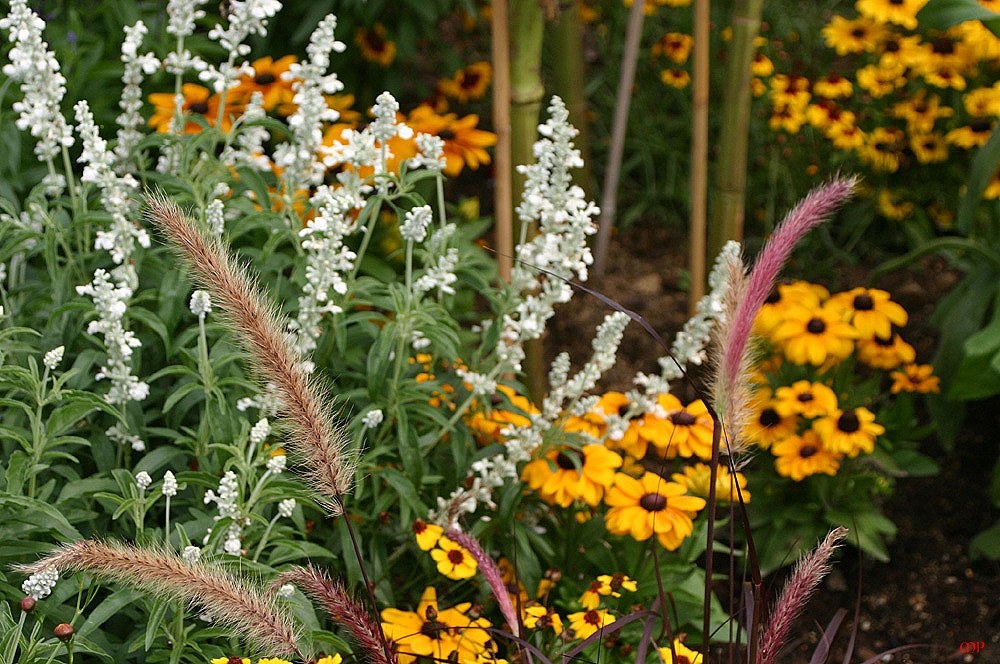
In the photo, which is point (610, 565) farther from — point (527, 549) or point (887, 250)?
point (887, 250)

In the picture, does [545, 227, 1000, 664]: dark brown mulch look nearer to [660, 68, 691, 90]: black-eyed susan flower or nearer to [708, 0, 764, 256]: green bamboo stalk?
[708, 0, 764, 256]: green bamboo stalk

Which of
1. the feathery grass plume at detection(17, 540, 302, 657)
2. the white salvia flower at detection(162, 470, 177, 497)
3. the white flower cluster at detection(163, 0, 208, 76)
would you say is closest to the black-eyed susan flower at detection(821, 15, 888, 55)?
the white flower cluster at detection(163, 0, 208, 76)

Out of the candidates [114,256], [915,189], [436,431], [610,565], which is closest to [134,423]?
[114,256]

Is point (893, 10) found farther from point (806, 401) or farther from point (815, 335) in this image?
point (806, 401)

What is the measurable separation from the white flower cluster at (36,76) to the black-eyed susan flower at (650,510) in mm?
1092

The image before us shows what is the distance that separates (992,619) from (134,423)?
176cm

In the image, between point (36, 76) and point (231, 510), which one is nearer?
point (231, 510)

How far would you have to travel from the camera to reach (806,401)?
2.26m

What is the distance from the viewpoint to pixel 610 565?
200cm

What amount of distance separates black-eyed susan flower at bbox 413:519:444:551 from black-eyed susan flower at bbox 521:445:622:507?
0.25m

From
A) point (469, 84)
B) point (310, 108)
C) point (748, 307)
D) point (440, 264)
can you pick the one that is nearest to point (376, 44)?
point (469, 84)

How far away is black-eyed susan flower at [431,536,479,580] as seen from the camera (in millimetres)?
1677

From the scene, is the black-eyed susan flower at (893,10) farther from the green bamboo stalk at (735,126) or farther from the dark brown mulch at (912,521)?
the dark brown mulch at (912,521)

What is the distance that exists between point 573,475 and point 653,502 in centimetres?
15
